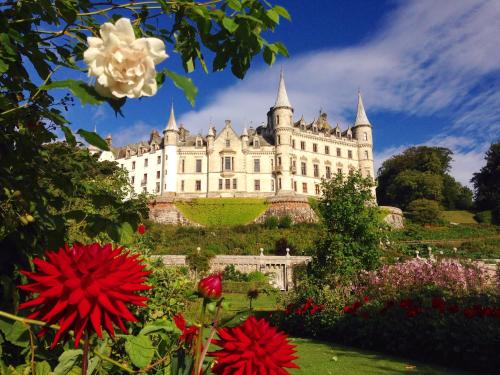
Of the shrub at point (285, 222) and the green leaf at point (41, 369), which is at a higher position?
the shrub at point (285, 222)

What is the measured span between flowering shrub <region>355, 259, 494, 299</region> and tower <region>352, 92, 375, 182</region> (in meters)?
55.8

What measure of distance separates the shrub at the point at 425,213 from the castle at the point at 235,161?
14.7 meters

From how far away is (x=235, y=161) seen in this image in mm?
57656

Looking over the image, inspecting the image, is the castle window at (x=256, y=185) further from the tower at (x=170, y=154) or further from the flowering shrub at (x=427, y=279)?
the flowering shrub at (x=427, y=279)

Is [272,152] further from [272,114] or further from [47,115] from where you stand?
[47,115]

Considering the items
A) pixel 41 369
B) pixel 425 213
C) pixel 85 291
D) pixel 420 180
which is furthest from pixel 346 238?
pixel 420 180

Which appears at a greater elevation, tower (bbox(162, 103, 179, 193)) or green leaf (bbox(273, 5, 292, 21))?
tower (bbox(162, 103, 179, 193))

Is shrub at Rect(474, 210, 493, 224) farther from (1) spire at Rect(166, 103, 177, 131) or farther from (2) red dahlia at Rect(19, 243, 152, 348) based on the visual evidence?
(2) red dahlia at Rect(19, 243, 152, 348)

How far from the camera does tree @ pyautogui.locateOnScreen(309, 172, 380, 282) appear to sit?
596 inches

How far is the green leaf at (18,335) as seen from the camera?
1.66m

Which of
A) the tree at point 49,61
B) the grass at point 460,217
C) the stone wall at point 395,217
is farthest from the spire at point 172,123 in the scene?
the tree at point 49,61

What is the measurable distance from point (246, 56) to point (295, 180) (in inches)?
2297

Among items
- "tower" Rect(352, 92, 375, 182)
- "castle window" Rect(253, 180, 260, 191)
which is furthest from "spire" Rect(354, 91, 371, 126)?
"castle window" Rect(253, 180, 260, 191)

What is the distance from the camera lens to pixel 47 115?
1.90m
